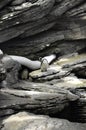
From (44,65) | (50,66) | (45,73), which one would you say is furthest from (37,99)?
(50,66)

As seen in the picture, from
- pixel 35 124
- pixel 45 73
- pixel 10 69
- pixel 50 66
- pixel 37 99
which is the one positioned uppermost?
pixel 35 124

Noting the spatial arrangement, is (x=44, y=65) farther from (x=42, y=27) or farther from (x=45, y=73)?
(x=42, y=27)

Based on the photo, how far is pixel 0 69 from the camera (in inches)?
949

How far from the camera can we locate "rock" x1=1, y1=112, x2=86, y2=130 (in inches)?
864

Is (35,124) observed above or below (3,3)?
below

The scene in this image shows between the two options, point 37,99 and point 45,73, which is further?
point 45,73

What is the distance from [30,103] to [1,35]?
8.41m

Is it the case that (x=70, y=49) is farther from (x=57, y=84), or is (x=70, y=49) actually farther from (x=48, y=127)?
(x=48, y=127)

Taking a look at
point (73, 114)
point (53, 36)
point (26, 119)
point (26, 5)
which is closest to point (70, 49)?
point (53, 36)

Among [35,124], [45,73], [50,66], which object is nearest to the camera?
[35,124]

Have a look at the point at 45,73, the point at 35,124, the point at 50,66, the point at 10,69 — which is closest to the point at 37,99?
the point at 35,124

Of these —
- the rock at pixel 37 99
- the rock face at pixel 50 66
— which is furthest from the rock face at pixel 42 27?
the rock at pixel 37 99

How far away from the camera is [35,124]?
22.1 m

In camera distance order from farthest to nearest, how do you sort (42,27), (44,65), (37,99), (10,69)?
(42,27) < (44,65) < (10,69) < (37,99)
